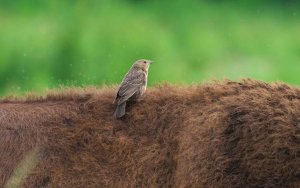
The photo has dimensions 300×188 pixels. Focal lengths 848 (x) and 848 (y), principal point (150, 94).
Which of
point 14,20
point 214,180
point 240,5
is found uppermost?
point 240,5

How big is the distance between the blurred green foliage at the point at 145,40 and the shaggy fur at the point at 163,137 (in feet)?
9.79

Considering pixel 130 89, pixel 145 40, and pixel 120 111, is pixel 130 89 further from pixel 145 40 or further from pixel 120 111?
pixel 145 40

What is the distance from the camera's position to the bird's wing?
13.7 ft

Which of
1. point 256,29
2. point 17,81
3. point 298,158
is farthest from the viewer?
point 256,29

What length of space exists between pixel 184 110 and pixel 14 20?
4.58 metres

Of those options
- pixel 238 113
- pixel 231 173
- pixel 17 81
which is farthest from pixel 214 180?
pixel 17 81

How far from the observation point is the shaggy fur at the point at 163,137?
3725 millimetres

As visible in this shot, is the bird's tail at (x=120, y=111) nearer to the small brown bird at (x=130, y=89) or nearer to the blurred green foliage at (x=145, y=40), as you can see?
the small brown bird at (x=130, y=89)

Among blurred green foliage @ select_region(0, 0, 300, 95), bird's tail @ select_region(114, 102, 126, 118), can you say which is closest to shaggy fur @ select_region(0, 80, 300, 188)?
bird's tail @ select_region(114, 102, 126, 118)

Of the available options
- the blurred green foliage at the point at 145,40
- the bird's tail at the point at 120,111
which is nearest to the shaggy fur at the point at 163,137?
the bird's tail at the point at 120,111

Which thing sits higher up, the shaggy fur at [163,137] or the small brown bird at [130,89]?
the small brown bird at [130,89]

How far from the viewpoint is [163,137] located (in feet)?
13.2

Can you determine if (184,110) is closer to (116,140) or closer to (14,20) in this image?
(116,140)

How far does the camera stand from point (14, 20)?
27.3ft
